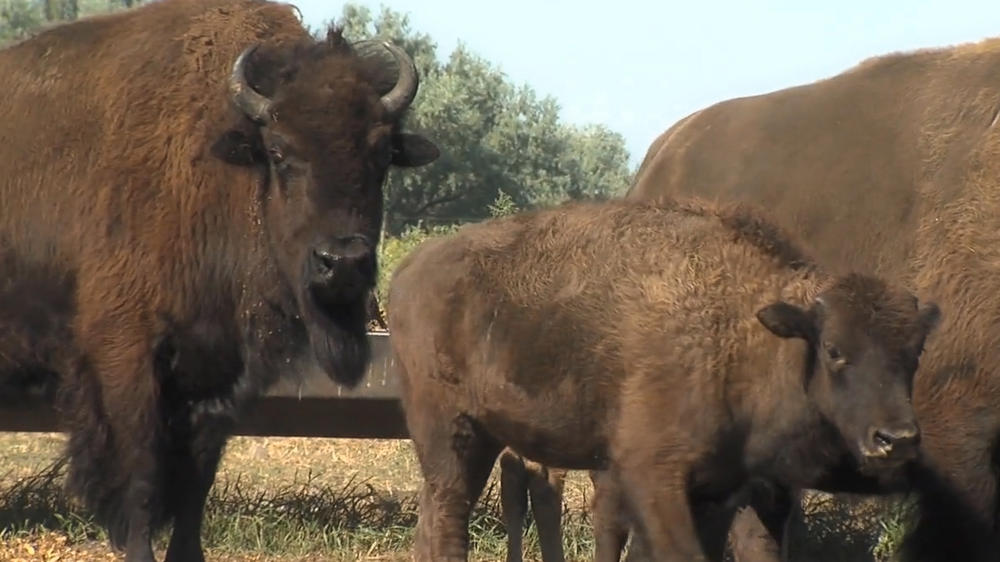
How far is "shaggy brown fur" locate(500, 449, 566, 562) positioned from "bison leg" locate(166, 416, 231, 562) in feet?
6.31

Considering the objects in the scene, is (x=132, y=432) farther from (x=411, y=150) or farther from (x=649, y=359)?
(x=649, y=359)

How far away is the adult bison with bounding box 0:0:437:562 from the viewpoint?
26.3 feet

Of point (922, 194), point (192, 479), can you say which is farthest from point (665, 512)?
point (192, 479)

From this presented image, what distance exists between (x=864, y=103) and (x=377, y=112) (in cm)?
272

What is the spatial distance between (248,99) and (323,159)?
0.49 metres

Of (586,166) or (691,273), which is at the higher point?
(691,273)

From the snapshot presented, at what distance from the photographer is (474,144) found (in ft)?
124

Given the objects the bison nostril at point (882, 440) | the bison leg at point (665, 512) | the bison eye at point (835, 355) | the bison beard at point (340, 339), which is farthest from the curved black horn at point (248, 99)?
the bison nostril at point (882, 440)

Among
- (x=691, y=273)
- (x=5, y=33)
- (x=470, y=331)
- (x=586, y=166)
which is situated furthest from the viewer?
(x=586, y=166)

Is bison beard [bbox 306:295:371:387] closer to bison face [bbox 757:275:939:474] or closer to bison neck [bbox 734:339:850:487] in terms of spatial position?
bison neck [bbox 734:339:850:487]

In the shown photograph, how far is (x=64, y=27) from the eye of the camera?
8.98m

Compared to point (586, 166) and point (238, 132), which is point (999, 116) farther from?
point (586, 166)

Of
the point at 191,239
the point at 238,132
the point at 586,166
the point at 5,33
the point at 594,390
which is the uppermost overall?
the point at 238,132

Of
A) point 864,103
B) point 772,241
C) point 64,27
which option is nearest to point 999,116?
point 864,103
